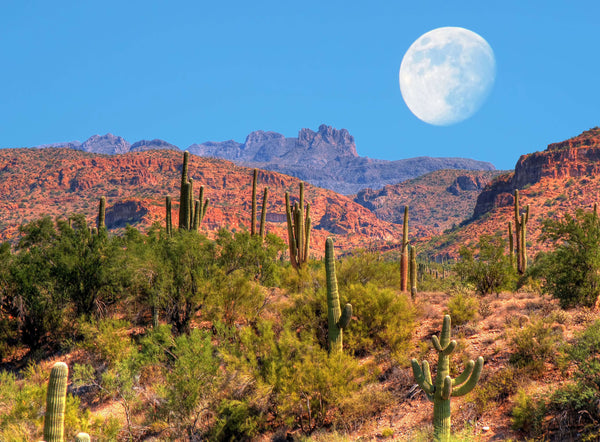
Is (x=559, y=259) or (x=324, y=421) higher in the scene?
(x=559, y=259)

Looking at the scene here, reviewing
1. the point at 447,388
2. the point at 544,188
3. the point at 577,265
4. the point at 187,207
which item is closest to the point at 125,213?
the point at 544,188

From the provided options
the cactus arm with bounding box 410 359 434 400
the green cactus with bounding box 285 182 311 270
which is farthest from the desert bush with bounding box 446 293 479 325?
the green cactus with bounding box 285 182 311 270

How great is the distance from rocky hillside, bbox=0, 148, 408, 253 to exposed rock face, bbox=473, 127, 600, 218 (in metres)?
35.2

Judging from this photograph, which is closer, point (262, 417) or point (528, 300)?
point (262, 417)

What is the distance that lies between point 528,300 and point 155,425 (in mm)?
13036

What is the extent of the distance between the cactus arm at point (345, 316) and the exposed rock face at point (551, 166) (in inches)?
4075

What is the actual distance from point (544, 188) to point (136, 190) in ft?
346

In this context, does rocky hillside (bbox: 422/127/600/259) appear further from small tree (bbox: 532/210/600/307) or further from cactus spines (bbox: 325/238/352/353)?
cactus spines (bbox: 325/238/352/353)

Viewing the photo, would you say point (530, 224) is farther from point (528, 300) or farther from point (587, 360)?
point (587, 360)

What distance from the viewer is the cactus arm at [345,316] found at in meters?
14.3

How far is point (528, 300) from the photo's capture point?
17391 mm

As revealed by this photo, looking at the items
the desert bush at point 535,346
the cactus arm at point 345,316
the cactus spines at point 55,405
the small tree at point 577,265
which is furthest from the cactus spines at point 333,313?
the cactus spines at point 55,405

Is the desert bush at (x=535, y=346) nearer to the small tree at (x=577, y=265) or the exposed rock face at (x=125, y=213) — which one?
the small tree at (x=577, y=265)

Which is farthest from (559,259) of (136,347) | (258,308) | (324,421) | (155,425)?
(136,347)
